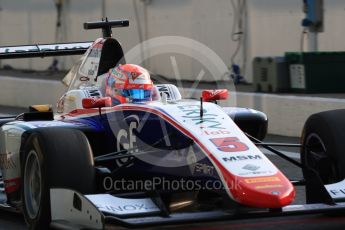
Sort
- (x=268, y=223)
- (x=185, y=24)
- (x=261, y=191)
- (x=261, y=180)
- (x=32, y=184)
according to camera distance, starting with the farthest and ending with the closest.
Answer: (x=185, y=24) < (x=268, y=223) < (x=32, y=184) < (x=261, y=180) < (x=261, y=191)

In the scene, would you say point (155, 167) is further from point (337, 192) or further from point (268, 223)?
point (337, 192)

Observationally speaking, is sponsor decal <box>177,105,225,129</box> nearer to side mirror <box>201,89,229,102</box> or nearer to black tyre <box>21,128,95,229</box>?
side mirror <box>201,89,229,102</box>

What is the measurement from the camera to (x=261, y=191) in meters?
6.15

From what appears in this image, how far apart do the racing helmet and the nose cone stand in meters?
1.87

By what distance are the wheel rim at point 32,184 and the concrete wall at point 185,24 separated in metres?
10.8

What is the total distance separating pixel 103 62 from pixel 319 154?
2.41 m

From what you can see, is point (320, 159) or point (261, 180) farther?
point (320, 159)

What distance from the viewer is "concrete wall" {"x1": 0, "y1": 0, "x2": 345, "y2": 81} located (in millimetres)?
17984

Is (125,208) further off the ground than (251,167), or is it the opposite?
(251,167)

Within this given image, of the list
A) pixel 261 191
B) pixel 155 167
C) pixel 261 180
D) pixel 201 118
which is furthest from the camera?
pixel 155 167

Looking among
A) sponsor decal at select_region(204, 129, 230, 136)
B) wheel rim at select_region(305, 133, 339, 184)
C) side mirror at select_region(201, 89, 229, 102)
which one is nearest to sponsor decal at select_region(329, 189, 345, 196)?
wheel rim at select_region(305, 133, 339, 184)

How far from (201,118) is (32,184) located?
4.63 ft

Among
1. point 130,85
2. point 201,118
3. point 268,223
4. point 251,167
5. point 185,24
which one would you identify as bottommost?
point 268,223

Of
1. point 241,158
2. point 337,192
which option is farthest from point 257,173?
point 337,192
